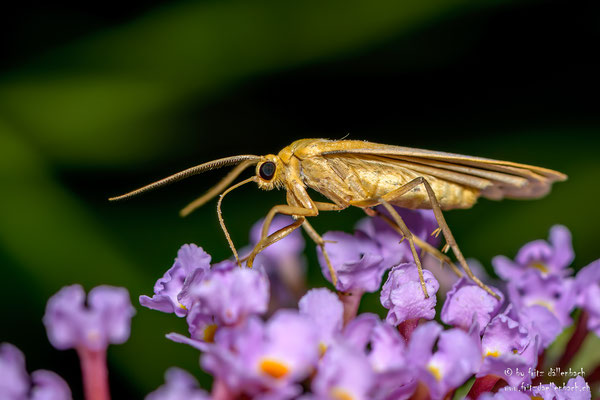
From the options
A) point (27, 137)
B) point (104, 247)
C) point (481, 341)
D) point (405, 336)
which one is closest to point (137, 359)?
point (104, 247)

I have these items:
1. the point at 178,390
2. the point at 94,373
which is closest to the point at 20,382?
the point at 94,373

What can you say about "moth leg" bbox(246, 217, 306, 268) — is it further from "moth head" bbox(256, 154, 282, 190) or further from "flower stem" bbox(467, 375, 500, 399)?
"flower stem" bbox(467, 375, 500, 399)

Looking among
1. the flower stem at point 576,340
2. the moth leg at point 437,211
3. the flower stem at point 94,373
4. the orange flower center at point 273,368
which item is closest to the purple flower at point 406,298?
the moth leg at point 437,211

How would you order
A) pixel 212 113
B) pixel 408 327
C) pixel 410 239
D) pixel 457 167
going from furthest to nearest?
pixel 212 113 < pixel 457 167 < pixel 410 239 < pixel 408 327

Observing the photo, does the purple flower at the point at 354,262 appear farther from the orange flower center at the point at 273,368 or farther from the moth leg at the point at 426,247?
the orange flower center at the point at 273,368

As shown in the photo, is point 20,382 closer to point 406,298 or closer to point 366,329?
point 366,329
